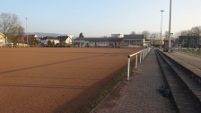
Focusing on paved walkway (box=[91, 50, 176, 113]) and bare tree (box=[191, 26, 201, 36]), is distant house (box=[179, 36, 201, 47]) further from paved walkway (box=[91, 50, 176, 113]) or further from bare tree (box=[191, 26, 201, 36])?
paved walkway (box=[91, 50, 176, 113])

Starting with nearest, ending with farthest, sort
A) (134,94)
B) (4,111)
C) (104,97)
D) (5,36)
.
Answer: (4,111) → (104,97) → (134,94) → (5,36)

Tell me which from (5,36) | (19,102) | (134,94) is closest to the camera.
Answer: (19,102)

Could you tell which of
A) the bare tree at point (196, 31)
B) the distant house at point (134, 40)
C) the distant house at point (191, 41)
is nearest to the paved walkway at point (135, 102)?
the distant house at point (191, 41)

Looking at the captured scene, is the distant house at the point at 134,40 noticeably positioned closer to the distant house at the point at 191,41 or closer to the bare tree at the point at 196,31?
the distant house at the point at 191,41

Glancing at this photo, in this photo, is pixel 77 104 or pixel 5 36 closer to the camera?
pixel 77 104

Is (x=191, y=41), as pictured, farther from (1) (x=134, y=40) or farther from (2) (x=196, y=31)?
(1) (x=134, y=40)

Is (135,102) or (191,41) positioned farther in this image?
(191,41)

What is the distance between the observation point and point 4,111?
654 centimetres

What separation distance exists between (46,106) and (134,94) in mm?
3001

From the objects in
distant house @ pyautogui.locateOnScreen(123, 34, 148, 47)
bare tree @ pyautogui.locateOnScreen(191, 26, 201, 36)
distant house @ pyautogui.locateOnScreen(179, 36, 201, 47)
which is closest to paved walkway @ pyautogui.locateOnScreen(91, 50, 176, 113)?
Result: distant house @ pyautogui.locateOnScreen(179, 36, 201, 47)

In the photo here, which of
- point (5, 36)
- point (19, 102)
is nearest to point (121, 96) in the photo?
point (19, 102)

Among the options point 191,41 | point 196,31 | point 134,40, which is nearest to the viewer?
point 196,31

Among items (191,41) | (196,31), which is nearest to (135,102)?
(196,31)

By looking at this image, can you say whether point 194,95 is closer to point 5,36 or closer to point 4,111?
point 4,111
